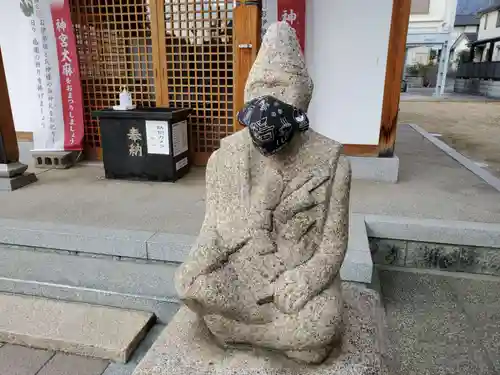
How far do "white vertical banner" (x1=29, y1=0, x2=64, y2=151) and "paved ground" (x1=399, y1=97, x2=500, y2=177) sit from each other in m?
5.95

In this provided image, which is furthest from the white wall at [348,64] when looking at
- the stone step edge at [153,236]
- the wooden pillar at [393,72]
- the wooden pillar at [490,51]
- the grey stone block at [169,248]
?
the wooden pillar at [490,51]

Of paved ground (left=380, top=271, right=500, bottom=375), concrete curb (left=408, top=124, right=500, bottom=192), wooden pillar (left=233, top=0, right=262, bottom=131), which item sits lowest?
paved ground (left=380, top=271, right=500, bottom=375)

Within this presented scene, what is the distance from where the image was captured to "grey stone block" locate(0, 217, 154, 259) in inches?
123

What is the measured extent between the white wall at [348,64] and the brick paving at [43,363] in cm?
355

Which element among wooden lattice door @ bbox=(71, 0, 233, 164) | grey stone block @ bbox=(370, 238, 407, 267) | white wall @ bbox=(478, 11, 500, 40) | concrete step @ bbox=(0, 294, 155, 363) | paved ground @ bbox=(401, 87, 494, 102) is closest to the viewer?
concrete step @ bbox=(0, 294, 155, 363)

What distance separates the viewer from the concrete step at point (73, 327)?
2445 mm

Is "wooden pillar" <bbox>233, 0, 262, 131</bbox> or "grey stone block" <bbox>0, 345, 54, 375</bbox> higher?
"wooden pillar" <bbox>233, 0, 262, 131</bbox>

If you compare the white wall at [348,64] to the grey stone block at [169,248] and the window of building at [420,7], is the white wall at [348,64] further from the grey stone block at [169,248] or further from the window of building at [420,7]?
the window of building at [420,7]

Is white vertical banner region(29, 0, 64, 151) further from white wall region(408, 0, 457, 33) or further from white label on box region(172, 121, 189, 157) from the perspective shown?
white wall region(408, 0, 457, 33)

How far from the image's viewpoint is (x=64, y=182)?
4891 mm

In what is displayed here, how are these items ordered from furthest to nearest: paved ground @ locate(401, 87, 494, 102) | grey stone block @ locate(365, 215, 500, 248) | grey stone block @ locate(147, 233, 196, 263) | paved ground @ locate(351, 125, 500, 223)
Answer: paved ground @ locate(401, 87, 494, 102)
paved ground @ locate(351, 125, 500, 223)
grey stone block @ locate(365, 215, 500, 248)
grey stone block @ locate(147, 233, 196, 263)

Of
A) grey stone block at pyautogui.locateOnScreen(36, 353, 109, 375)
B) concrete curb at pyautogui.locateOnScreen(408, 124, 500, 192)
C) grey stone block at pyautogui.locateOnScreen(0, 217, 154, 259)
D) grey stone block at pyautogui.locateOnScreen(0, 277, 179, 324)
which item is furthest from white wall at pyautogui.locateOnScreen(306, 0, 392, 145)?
grey stone block at pyautogui.locateOnScreen(36, 353, 109, 375)

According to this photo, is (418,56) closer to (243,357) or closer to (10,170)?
(10,170)

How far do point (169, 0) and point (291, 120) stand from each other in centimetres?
416
